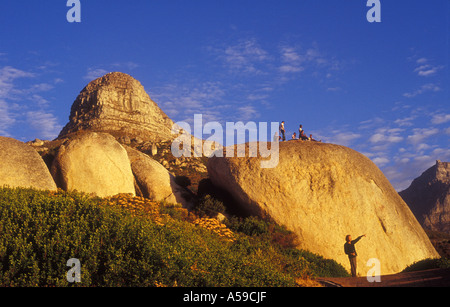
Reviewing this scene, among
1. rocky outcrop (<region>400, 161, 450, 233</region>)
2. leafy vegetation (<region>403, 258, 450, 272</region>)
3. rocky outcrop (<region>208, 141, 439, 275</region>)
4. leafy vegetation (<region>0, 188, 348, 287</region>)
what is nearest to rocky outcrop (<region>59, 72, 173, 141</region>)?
rocky outcrop (<region>400, 161, 450, 233</region>)

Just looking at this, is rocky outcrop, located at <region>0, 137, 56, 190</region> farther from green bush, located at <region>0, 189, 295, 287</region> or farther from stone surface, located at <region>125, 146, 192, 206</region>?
green bush, located at <region>0, 189, 295, 287</region>

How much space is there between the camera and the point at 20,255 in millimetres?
9766

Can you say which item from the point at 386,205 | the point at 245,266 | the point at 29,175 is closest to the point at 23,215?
the point at 245,266

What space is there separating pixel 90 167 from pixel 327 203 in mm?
13636

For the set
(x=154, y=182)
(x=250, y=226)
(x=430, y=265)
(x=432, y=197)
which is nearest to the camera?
(x=430, y=265)

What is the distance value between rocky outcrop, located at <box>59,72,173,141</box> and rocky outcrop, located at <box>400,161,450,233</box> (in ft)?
146

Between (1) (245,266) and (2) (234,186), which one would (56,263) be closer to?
(1) (245,266)

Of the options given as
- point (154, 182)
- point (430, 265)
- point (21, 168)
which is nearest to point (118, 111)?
point (154, 182)

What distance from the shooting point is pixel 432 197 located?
190 feet

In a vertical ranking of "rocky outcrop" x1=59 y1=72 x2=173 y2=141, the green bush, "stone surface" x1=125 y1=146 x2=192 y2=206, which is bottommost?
the green bush

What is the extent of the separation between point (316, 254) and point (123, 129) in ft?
185

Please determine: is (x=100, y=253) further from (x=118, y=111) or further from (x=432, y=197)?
(x=118, y=111)

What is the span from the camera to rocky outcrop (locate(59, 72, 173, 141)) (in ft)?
229

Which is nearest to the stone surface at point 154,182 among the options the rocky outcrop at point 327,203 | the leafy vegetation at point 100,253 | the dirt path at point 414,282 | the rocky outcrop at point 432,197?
the rocky outcrop at point 327,203
